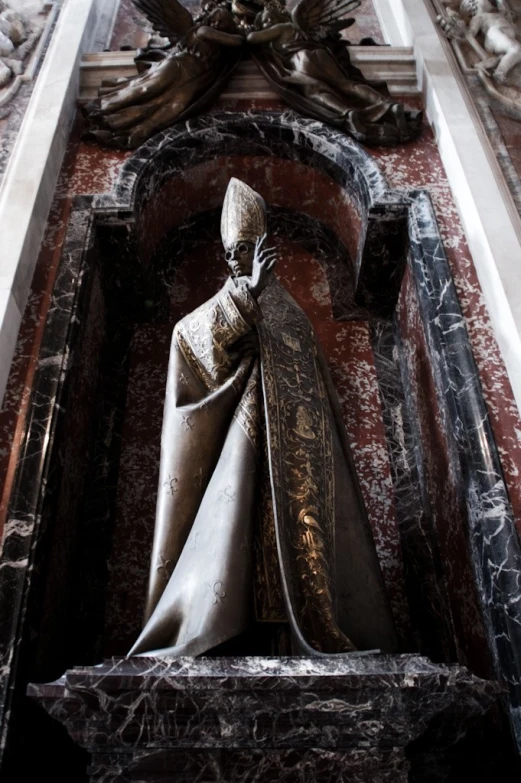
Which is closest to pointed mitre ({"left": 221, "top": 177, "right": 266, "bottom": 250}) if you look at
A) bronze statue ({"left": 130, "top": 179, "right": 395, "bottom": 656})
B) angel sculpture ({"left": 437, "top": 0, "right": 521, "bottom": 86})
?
bronze statue ({"left": 130, "top": 179, "right": 395, "bottom": 656})

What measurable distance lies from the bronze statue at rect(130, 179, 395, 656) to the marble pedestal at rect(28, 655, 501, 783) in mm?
233

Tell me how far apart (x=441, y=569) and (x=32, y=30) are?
3.91m

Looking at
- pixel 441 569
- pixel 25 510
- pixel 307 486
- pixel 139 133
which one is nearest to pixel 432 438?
pixel 441 569

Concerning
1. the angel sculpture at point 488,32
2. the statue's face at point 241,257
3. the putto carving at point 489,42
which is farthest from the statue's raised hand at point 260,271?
the angel sculpture at point 488,32

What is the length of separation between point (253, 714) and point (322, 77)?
3.47m

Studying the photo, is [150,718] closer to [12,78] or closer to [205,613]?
[205,613]

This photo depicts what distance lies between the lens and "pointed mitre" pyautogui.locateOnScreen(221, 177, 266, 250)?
3545mm

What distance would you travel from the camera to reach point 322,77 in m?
4.46

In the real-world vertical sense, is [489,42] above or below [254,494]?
above

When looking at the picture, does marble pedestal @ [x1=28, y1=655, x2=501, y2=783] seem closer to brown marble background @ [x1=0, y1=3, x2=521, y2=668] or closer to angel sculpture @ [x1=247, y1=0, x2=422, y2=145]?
brown marble background @ [x1=0, y1=3, x2=521, y2=668]

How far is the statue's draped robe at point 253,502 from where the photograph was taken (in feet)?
8.39

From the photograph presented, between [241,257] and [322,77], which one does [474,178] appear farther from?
[241,257]

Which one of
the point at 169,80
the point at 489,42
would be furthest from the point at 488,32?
the point at 169,80

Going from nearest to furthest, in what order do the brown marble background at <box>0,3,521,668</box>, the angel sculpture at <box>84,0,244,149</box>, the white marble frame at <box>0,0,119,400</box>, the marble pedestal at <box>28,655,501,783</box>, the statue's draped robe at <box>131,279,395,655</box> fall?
the marble pedestal at <box>28,655,501,783</box> < the statue's draped robe at <box>131,279,395,655</box> < the brown marble background at <box>0,3,521,668</box> < the white marble frame at <box>0,0,119,400</box> < the angel sculpture at <box>84,0,244,149</box>
